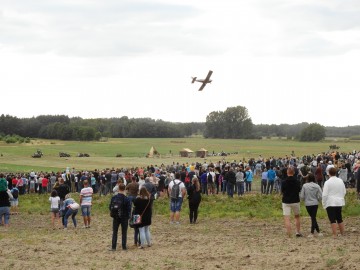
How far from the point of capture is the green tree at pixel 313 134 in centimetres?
14450

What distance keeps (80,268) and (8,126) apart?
139 meters

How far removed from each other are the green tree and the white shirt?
13403 centimetres

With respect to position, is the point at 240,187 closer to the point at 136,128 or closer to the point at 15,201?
the point at 15,201

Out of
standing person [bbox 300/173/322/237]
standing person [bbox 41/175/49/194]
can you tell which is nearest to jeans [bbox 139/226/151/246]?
standing person [bbox 300/173/322/237]

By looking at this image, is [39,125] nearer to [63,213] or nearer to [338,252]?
[63,213]

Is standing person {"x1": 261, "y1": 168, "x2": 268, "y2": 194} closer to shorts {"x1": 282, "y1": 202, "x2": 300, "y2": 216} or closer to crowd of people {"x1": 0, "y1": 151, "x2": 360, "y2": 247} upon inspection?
crowd of people {"x1": 0, "y1": 151, "x2": 360, "y2": 247}

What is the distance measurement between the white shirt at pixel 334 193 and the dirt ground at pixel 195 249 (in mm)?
892

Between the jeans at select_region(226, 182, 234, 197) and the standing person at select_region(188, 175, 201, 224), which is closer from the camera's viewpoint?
the standing person at select_region(188, 175, 201, 224)

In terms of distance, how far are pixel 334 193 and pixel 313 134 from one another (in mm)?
134205

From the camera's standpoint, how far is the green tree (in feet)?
474

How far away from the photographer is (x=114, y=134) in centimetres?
16900

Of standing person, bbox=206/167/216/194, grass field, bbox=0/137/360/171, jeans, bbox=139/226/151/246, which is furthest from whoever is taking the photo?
grass field, bbox=0/137/360/171

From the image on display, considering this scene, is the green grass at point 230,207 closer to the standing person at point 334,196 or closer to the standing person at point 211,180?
the standing person at point 211,180

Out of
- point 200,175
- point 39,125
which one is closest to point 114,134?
point 39,125
